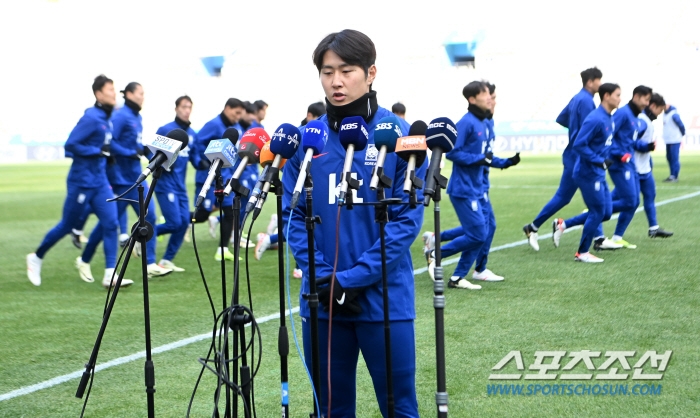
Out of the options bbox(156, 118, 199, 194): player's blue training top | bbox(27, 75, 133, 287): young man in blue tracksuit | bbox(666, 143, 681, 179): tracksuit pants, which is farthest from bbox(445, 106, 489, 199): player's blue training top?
bbox(666, 143, 681, 179): tracksuit pants

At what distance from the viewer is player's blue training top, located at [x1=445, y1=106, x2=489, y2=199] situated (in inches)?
289

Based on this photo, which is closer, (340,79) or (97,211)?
(340,79)

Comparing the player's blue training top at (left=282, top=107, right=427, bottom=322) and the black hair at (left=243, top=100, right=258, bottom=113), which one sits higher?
the black hair at (left=243, top=100, right=258, bottom=113)

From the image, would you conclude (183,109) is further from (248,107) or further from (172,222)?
(248,107)

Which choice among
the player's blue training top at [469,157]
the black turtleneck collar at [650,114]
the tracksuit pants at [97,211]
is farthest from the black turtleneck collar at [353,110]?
the black turtleneck collar at [650,114]

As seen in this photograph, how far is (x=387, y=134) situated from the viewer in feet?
8.80

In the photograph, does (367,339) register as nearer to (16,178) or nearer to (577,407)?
(577,407)

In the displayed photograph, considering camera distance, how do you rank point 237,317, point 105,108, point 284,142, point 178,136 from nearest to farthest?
Answer: 1. point 284,142
2. point 237,317
3. point 178,136
4. point 105,108

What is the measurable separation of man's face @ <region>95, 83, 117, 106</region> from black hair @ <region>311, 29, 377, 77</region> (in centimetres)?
560

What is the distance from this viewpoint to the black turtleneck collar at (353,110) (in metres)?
3.02

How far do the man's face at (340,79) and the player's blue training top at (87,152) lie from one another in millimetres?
5606

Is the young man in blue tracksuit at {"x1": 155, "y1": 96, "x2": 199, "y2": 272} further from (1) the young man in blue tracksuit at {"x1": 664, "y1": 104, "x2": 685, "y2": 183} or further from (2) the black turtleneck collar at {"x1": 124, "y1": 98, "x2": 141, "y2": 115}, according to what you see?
(1) the young man in blue tracksuit at {"x1": 664, "y1": 104, "x2": 685, "y2": 183}

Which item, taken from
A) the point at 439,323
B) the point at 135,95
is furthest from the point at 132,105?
the point at 439,323

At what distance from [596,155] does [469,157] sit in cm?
195
